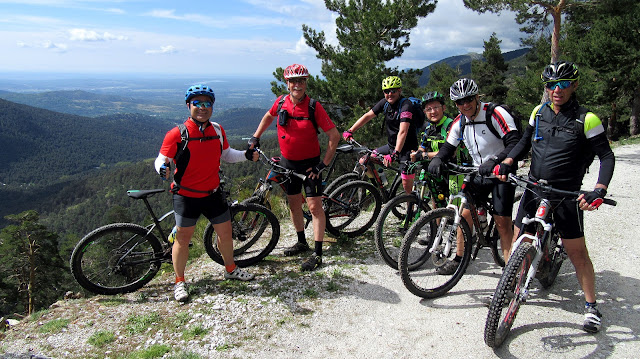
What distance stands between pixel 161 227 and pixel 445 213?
3.59 m

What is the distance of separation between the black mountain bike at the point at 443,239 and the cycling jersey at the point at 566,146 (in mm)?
693

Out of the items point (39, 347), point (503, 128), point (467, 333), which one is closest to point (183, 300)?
point (39, 347)

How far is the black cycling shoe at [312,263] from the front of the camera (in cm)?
501

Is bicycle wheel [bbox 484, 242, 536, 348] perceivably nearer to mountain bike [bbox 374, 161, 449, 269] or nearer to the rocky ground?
the rocky ground

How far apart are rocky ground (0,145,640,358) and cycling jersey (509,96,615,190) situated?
151 centimetres

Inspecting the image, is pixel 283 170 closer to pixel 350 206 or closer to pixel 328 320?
pixel 350 206

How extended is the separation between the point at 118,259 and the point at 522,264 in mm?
4549

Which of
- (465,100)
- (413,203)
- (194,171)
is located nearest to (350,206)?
(413,203)

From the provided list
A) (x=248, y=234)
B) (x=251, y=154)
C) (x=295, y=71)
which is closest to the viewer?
(x=295, y=71)

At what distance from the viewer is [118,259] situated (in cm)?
453

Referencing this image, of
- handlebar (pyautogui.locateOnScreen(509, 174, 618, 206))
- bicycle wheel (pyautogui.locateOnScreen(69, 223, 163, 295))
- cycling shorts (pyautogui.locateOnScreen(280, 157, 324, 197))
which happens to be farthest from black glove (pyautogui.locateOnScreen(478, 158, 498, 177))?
bicycle wheel (pyautogui.locateOnScreen(69, 223, 163, 295))

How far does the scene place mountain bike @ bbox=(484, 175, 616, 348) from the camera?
10.3 feet

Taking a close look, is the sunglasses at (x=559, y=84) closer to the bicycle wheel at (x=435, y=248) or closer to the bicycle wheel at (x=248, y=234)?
the bicycle wheel at (x=435, y=248)

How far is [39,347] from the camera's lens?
344 cm
